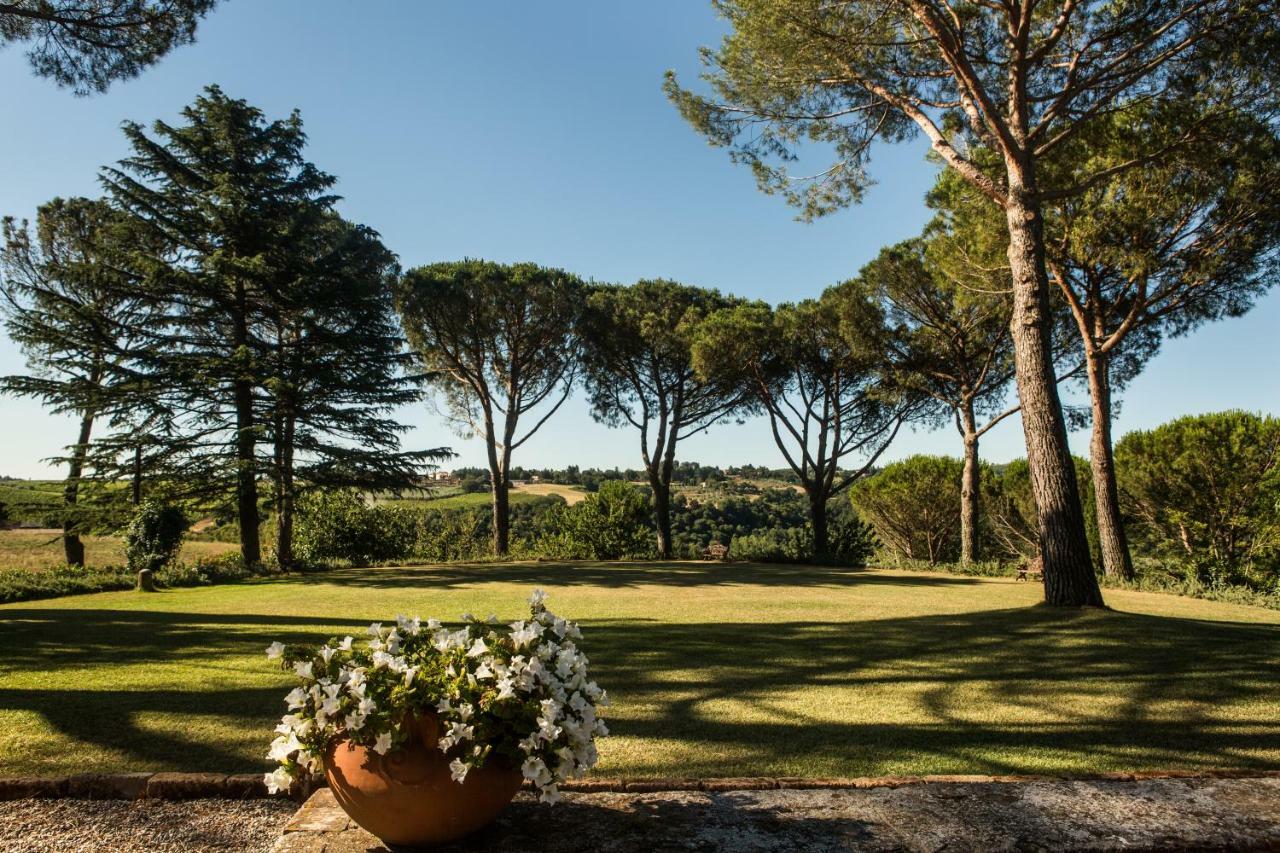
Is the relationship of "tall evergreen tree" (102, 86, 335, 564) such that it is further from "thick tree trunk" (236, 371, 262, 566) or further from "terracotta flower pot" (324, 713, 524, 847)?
"terracotta flower pot" (324, 713, 524, 847)

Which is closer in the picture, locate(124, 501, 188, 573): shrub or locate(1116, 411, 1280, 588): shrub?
locate(1116, 411, 1280, 588): shrub

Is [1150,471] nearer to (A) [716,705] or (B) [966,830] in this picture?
(A) [716,705]

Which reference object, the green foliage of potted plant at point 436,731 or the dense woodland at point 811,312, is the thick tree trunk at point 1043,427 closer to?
the dense woodland at point 811,312

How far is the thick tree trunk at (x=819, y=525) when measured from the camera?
19.3 metres

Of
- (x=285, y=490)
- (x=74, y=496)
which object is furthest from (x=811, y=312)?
(x=74, y=496)

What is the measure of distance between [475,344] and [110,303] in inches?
318

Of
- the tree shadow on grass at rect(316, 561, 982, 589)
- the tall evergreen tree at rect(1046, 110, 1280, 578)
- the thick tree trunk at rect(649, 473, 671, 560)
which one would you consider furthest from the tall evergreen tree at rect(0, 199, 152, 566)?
the tall evergreen tree at rect(1046, 110, 1280, 578)

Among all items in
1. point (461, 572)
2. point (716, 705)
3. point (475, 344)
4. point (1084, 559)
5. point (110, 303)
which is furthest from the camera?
point (475, 344)

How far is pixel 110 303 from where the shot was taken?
51.1ft

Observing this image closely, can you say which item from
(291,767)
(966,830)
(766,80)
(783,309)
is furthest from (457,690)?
(783,309)

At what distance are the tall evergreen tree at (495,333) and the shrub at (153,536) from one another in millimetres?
7811

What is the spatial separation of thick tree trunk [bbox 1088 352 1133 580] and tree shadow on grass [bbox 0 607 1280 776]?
584 centimetres

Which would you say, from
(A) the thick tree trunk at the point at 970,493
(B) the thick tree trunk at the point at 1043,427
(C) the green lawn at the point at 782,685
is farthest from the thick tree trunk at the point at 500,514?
(B) the thick tree trunk at the point at 1043,427

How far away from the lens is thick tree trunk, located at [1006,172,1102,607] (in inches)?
298
